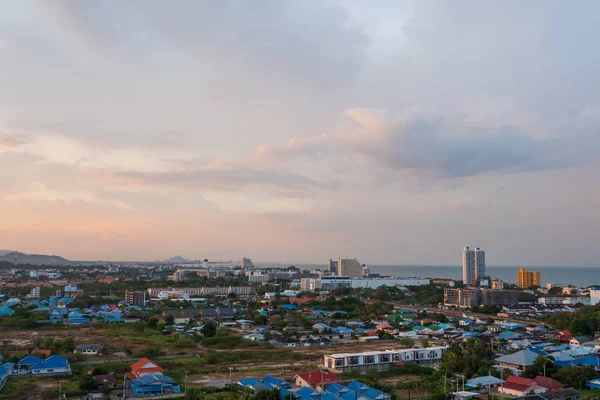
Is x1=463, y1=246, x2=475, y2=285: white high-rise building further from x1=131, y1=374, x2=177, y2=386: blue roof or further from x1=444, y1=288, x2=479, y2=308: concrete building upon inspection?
x1=131, y1=374, x2=177, y2=386: blue roof

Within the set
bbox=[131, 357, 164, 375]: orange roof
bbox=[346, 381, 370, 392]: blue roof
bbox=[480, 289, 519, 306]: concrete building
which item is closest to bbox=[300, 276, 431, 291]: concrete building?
bbox=[480, 289, 519, 306]: concrete building

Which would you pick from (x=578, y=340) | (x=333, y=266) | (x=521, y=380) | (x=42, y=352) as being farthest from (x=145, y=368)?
(x=333, y=266)

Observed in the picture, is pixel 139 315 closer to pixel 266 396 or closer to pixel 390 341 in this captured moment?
pixel 390 341

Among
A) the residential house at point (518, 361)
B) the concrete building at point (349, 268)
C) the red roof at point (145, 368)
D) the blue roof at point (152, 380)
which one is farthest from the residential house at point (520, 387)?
the concrete building at point (349, 268)

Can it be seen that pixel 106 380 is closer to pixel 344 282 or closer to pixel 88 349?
pixel 88 349

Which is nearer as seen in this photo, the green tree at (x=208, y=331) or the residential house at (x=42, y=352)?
the residential house at (x=42, y=352)

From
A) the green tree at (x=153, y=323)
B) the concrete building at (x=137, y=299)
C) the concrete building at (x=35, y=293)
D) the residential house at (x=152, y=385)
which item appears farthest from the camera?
the concrete building at (x=35, y=293)

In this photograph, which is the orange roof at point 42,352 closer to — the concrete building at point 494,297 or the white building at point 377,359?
the white building at point 377,359
